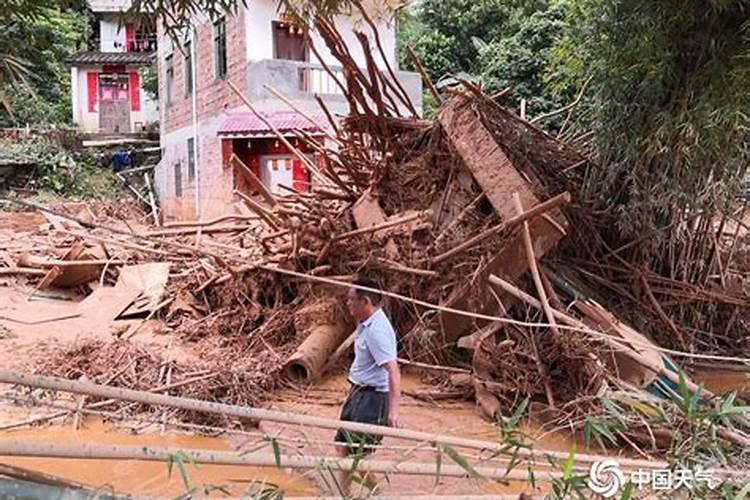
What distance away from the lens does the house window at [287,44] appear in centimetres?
1581

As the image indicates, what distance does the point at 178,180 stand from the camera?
64.6 feet

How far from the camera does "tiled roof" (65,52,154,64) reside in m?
26.7

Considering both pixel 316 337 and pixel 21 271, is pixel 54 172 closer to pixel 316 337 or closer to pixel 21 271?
pixel 21 271

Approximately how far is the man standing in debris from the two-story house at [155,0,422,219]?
9201 mm

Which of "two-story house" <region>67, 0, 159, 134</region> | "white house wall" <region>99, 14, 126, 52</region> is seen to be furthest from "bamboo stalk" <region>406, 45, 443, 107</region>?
"white house wall" <region>99, 14, 126, 52</region>

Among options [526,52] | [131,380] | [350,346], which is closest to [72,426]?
[131,380]

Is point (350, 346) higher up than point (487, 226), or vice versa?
point (487, 226)

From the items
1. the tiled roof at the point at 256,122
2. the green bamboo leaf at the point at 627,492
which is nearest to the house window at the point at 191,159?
the tiled roof at the point at 256,122

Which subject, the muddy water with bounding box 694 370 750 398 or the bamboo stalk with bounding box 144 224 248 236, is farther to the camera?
the bamboo stalk with bounding box 144 224 248 236

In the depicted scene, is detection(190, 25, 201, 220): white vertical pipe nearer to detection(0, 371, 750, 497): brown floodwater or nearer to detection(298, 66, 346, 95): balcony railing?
detection(298, 66, 346, 95): balcony railing

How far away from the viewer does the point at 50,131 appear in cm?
2244

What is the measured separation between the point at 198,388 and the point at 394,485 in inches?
102

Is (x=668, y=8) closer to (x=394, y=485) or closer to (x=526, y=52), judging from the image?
(x=394, y=485)

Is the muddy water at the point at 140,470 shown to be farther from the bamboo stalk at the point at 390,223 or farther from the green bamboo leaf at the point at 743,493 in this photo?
the bamboo stalk at the point at 390,223
